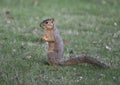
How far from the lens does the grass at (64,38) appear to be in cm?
671

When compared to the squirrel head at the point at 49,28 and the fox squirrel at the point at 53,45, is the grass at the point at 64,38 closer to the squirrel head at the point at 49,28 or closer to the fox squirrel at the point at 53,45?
the fox squirrel at the point at 53,45

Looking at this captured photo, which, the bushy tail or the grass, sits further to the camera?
the bushy tail

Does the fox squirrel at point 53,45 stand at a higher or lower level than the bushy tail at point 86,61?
higher

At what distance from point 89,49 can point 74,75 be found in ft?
7.55

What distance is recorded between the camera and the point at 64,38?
33.8ft

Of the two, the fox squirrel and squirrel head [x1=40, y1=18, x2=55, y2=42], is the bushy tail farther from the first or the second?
squirrel head [x1=40, y1=18, x2=55, y2=42]

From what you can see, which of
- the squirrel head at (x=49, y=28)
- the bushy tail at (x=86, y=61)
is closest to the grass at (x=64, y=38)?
the bushy tail at (x=86, y=61)

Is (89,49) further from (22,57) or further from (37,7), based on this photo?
(37,7)

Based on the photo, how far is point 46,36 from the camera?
7066mm

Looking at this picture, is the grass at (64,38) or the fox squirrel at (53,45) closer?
the grass at (64,38)

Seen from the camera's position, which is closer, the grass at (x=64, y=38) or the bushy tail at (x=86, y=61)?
the grass at (x=64, y=38)

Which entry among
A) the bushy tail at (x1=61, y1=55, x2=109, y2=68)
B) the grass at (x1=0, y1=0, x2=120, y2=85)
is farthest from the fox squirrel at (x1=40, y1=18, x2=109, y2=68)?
the grass at (x1=0, y1=0, x2=120, y2=85)

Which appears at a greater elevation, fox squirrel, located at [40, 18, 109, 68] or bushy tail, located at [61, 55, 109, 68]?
fox squirrel, located at [40, 18, 109, 68]

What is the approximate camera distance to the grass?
22.0ft
